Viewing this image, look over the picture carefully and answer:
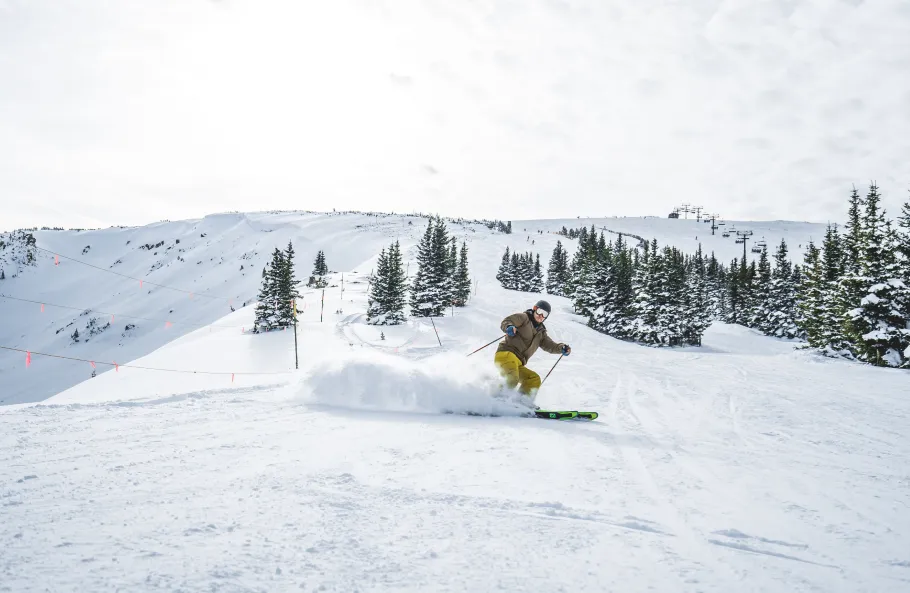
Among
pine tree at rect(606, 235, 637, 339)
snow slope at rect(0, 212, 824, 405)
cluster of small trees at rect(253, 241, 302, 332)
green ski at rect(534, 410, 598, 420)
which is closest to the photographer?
green ski at rect(534, 410, 598, 420)

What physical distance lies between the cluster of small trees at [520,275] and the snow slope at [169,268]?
3.57 meters

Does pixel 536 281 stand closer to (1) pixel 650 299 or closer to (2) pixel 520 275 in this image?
(2) pixel 520 275

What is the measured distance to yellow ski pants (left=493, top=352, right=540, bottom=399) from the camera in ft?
23.9

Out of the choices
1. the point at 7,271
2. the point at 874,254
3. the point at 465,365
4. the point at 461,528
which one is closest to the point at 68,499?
the point at 461,528

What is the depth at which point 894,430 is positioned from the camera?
6.50 m

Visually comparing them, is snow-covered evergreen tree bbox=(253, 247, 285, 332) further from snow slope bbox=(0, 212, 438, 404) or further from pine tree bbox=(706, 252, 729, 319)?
pine tree bbox=(706, 252, 729, 319)

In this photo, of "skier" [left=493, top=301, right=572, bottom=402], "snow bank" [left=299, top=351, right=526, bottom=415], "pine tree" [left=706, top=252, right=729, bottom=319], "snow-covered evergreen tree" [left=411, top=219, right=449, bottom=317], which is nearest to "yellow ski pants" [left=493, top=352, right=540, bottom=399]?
"skier" [left=493, top=301, right=572, bottom=402]

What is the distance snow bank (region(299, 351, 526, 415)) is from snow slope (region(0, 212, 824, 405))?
39.7m

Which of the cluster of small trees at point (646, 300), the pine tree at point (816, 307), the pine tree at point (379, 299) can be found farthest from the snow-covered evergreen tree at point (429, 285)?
the pine tree at point (816, 307)

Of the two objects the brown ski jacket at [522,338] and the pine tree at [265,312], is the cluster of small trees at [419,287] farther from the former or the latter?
the brown ski jacket at [522,338]

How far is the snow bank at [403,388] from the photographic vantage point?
22.2 feet

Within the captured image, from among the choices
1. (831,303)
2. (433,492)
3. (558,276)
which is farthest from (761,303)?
(433,492)

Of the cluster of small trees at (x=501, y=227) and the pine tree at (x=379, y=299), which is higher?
the cluster of small trees at (x=501, y=227)

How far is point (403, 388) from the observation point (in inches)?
271
